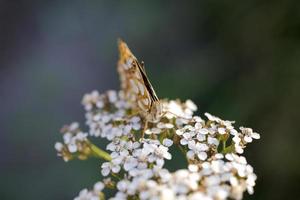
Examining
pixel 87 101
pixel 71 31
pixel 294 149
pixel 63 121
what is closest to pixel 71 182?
pixel 63 121

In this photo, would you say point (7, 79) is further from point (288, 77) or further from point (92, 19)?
point (288, 77)

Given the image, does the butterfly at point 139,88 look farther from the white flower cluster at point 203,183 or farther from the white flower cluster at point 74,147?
the white flower cluster at point 203,183

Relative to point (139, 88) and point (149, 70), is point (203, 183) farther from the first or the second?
point (149, 70)

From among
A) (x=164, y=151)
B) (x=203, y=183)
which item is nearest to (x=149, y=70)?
(x=164, y=151)

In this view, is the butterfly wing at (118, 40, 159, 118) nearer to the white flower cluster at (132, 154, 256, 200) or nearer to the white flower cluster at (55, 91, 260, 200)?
the white flower cluster at (55, 91, 260, 200)

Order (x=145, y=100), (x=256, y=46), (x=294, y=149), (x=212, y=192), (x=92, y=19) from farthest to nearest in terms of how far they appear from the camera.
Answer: (x=92, y=19) → (x=256, y=46) → (x=294, y=149) → (x=145, y=100) → (x=212, y=192)
